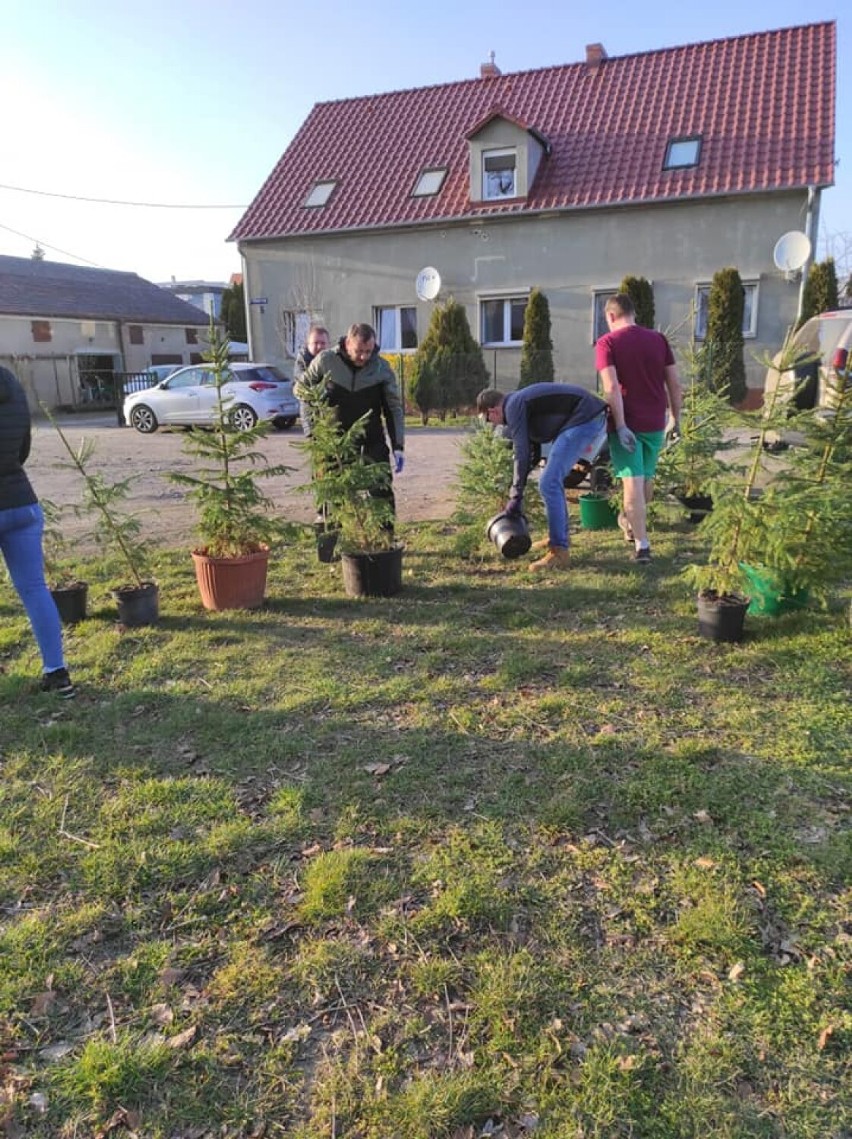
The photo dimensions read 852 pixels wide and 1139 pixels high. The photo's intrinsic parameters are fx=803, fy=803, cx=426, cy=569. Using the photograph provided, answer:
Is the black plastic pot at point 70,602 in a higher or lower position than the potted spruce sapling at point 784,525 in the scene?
lower

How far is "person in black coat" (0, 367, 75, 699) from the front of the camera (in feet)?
12.9

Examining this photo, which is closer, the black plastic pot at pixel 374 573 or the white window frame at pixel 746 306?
the black plastic pot at pixel 374 573

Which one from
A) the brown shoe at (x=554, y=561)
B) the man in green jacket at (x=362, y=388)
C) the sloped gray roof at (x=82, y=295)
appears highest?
the sloped gray roof at (x=82, y=295)

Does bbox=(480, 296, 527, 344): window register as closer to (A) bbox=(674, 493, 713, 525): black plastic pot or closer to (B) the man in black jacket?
(A) bbox=(674, 493, 713, 525): black plastic pot

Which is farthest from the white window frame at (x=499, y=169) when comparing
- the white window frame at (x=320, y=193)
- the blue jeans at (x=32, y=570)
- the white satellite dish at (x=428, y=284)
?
the blue jeans at (x=32, y=570)

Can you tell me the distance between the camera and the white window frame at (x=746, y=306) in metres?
18.3

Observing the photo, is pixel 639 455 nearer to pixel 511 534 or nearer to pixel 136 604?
pixel 511 534

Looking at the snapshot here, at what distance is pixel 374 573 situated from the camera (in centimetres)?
565

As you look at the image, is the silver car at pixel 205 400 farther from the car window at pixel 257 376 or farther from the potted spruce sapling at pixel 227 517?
the potted spruce sapling at pixel 227 517

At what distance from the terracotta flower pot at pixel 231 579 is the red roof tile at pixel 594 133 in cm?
1667

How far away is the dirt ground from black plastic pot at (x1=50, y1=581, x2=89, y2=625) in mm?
894

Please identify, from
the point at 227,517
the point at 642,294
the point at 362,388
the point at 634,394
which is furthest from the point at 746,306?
the point at 227,517

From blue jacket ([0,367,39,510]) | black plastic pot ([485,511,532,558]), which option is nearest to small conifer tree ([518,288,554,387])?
black plastic pot ([485,511,532,558])

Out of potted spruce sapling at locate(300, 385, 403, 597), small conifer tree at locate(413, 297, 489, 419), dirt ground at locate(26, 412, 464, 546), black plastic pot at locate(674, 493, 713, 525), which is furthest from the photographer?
small conifer tree at locate(413, 297, 489, 419)
